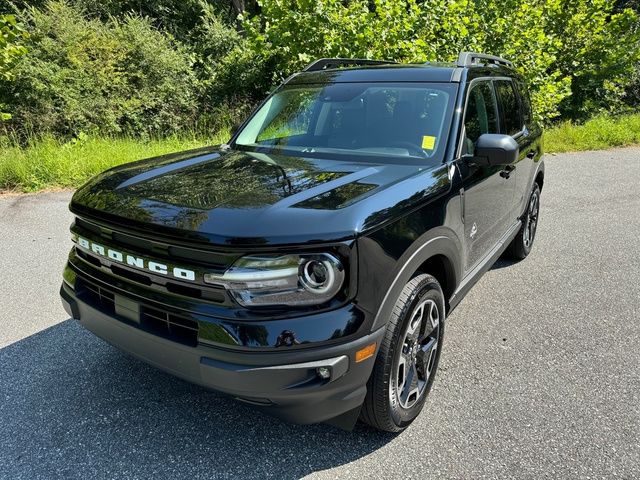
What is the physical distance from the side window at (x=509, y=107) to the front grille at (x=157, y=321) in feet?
9.83

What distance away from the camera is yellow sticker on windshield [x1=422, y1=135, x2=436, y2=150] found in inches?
113

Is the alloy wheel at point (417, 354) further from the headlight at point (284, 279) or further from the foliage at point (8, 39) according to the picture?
the foliage at point (8, 39)

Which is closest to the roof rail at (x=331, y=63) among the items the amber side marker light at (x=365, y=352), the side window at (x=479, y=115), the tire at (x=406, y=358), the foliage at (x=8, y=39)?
the side window at (x=479, y=115)

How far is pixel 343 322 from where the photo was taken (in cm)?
195

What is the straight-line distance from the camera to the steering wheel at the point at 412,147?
9.37 ft

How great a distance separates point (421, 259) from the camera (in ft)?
7.78

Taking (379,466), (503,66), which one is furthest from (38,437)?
(503,66)

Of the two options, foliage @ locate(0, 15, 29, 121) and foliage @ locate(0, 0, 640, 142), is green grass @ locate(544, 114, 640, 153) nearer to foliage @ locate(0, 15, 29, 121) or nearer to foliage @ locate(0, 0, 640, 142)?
foliage @ locate(0, 0, 640, 142)

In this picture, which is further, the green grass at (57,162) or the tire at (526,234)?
the green grass at (57,162)

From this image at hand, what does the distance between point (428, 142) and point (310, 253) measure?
136cm

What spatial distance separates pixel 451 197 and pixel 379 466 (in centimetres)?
144

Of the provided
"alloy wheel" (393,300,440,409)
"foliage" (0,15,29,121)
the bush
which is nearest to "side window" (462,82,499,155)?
"alloy wheel" (393,300,440,409)

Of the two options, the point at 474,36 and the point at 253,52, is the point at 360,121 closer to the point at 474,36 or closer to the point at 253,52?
the point at 474,36

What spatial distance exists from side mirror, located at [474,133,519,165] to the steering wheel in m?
0.33
